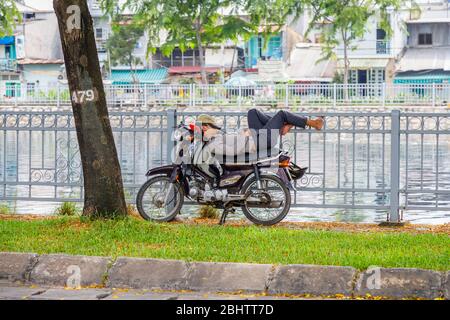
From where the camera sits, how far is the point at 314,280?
329 inches

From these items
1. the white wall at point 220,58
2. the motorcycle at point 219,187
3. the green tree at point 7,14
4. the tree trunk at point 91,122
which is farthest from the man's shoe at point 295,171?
the white wall at point 220,58

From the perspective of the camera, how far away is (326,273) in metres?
8.41

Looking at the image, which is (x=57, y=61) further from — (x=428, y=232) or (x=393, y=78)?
(x=428, y=232)

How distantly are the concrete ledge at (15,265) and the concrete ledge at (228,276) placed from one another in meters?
1.43

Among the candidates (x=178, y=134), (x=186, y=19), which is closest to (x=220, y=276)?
(x=178, y=134)

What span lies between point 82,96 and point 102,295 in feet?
11.3

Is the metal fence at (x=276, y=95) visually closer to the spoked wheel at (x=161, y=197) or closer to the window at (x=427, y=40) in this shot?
the window at (x=427, y=40)

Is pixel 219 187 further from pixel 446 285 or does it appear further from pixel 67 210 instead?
pixel 446 285

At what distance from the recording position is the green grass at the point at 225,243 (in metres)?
8.99

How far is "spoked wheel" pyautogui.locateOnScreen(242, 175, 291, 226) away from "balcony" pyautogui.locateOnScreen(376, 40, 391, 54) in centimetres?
5736
